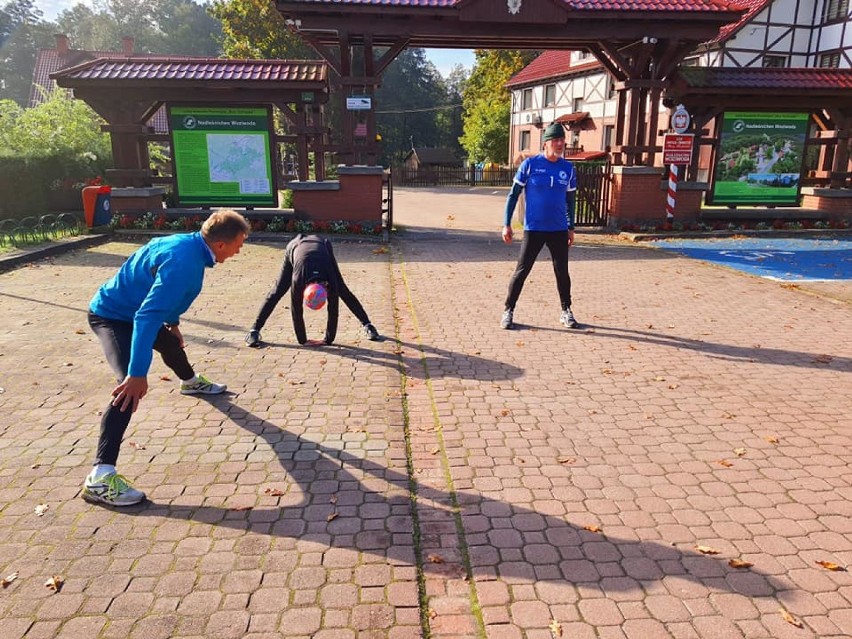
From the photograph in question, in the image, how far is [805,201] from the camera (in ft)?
53.2

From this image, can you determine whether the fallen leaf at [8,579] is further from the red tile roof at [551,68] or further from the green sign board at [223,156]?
the red tile roof at [551,68]

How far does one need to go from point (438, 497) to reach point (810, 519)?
1.99 m

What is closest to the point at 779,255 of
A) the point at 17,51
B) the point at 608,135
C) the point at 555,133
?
the point at 555,133

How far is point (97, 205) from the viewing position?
526 inches

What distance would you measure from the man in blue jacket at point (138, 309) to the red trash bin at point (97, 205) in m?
11.0

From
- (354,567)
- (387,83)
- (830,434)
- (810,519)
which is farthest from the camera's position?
(387,83)

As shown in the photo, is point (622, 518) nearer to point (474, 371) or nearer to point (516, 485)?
point (516, 485)

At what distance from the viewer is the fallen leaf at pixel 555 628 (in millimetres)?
2518

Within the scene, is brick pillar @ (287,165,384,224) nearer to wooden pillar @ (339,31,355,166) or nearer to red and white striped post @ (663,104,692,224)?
wooden pillar @ (339,31,355,166)

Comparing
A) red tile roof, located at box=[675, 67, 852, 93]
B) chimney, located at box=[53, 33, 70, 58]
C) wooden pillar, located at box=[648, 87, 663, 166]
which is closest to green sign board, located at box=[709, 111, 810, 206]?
red tile roof, located at box=[675, 67, 852, 93]

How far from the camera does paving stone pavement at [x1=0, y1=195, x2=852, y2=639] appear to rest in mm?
2668

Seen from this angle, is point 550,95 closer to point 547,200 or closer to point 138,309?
point 547,200

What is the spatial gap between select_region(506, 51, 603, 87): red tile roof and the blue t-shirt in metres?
27.7

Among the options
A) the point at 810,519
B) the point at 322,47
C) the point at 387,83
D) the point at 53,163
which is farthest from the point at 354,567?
the point at 387,83
